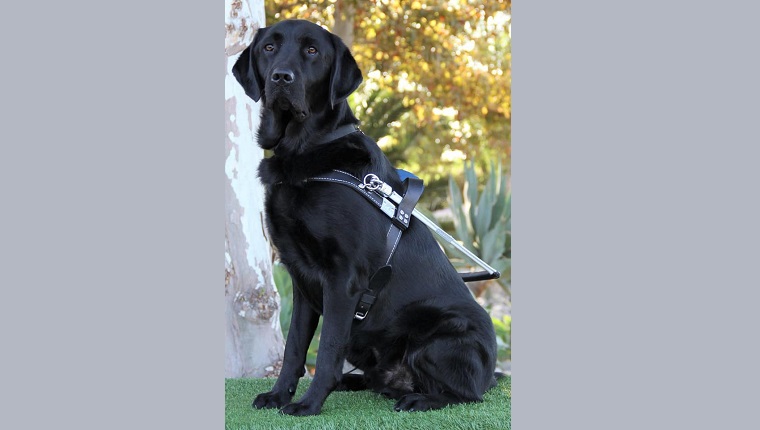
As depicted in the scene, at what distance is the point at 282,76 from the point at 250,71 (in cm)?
34

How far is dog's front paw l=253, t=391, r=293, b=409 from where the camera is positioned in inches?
139

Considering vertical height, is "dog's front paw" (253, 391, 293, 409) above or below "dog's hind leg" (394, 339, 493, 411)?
below

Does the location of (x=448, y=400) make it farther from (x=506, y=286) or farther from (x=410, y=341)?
(x=506, y=286)

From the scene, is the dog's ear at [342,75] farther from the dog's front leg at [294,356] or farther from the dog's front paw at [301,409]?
the dog's front paw at [301,409]

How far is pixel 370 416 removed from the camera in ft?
11.0

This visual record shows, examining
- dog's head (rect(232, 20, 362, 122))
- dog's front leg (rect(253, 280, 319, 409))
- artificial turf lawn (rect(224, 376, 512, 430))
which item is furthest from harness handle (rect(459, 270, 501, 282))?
dog's head (rect(232, 20, 362, 122))

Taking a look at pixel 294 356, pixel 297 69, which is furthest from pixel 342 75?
pixel 294 356

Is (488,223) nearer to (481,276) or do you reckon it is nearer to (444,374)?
(481,276)

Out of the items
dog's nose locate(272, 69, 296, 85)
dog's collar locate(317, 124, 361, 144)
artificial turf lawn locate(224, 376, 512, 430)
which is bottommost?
artificial turf lawn locate(224, 376, 512, 430)

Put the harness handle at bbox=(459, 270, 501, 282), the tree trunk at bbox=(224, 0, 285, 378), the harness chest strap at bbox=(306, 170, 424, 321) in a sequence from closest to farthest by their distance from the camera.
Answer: the harness chest strap at bbox=(306, 170, 424, 321) < the harness handle at bbox=(459, 270, 501, 282) < the tree trunk at bbox=(224, 0, 285, 378)

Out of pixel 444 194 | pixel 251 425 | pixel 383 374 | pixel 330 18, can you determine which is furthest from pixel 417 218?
pixel 444 194

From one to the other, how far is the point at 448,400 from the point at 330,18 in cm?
320

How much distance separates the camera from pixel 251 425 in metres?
3.21

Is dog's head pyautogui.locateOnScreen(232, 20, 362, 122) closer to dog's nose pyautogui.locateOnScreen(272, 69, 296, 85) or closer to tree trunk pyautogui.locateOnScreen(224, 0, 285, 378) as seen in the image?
dog's nose pyautogui.locateOnScreen(272, 69, 296, 85)
